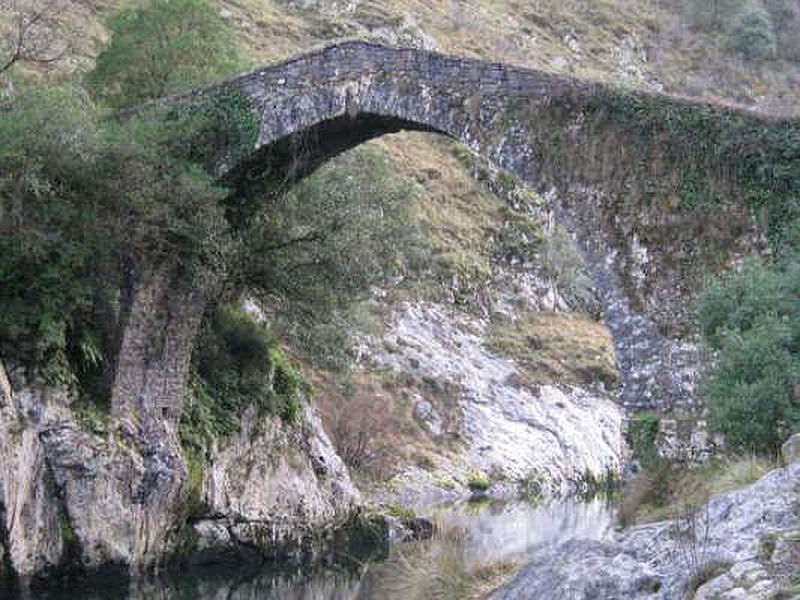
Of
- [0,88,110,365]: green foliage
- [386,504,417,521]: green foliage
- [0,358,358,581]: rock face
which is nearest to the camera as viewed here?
[0,358,358,581]: rock face

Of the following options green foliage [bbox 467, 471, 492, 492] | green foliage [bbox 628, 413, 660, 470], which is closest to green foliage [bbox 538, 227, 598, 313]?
green foliage [bbox 467, 471, 492, 492]

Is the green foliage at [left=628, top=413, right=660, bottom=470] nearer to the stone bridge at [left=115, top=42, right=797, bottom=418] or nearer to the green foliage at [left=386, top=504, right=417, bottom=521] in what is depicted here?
the stone bridge at [left=115, top=42, right=797, bottom=418]

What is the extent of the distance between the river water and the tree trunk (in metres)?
3.32

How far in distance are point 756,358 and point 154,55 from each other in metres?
16.5

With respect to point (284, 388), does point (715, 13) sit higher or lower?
higher

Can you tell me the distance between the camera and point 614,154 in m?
14.6

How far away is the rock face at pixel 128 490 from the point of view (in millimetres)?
17031

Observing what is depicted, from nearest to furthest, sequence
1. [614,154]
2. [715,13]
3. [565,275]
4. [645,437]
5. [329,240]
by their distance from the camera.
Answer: [645,437] < [614,154] < [329,240] < [565,275] < [715,13]

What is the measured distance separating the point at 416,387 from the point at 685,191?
25.6 meters

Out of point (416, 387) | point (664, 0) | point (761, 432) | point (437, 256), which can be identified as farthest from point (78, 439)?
point (664, 0)

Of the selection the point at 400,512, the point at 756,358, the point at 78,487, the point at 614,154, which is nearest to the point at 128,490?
the point at 78,487

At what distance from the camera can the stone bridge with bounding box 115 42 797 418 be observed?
43.8 feet

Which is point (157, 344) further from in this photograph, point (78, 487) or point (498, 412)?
point (498, 412)

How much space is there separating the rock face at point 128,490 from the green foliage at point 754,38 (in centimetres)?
5410
